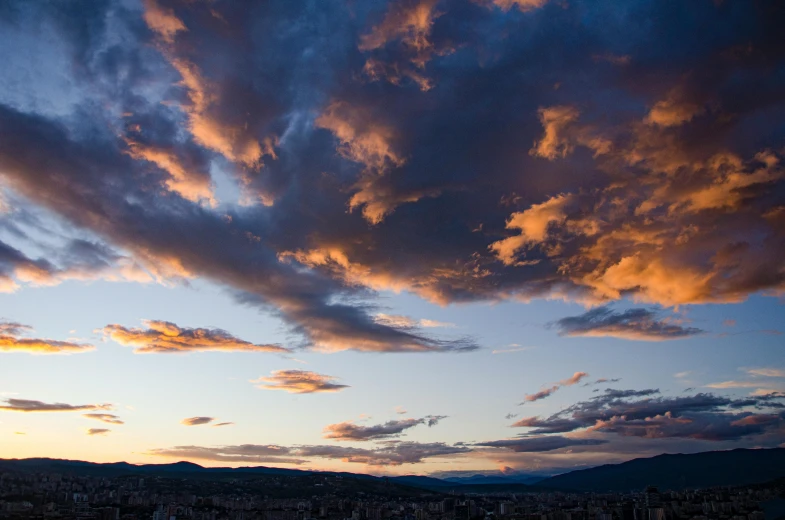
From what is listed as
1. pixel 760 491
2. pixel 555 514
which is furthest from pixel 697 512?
pixel 760 491

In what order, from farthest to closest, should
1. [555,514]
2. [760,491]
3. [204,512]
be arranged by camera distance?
1. [760,491]
2. [555,514]
3. [204,512]

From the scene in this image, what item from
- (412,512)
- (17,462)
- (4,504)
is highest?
(17,462)

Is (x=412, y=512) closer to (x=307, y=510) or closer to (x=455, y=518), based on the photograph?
(x=455, y=518)

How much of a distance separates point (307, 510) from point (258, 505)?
623 inches

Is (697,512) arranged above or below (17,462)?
below

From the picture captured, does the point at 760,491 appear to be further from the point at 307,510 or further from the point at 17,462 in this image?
the point at 17,462

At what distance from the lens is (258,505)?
14862 centimetres

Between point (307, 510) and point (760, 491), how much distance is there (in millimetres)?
155446

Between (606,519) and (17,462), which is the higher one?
(17,462)

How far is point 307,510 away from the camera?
143 m

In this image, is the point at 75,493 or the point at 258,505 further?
the point at 258,505

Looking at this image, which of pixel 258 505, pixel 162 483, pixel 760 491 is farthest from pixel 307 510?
pixel 760 491

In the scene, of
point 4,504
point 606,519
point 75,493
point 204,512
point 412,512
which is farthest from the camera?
point 412,512

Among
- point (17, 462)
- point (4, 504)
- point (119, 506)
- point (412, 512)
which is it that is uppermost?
point (17, 462)
